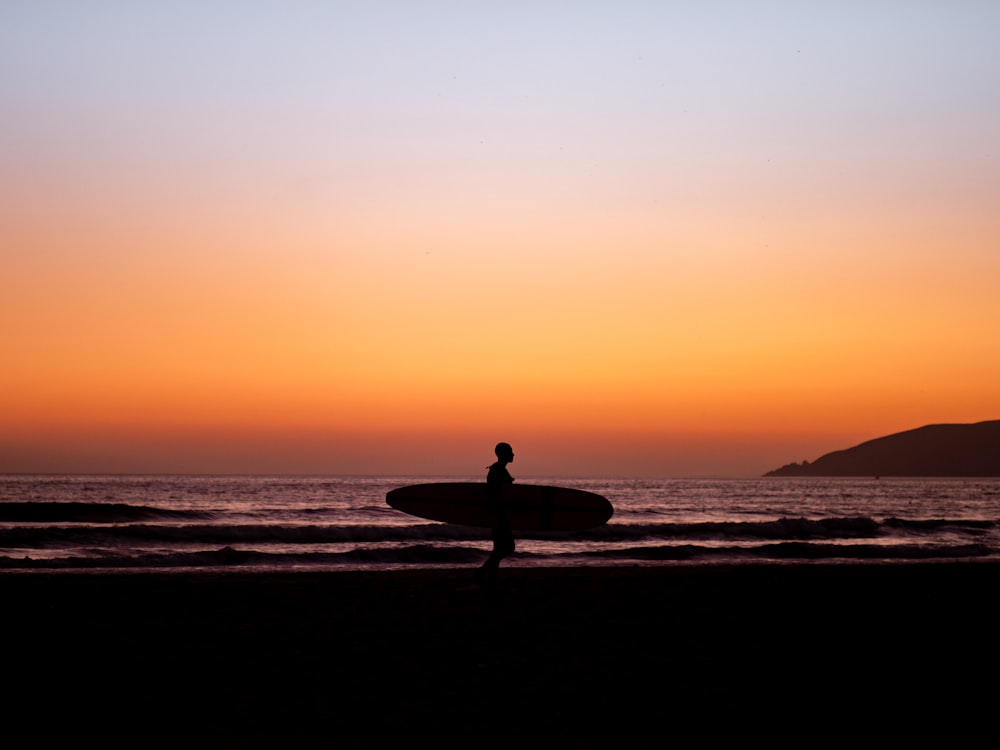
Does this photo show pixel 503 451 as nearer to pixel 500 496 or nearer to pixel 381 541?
pixel 500 496

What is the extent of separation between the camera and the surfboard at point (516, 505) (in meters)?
17.3

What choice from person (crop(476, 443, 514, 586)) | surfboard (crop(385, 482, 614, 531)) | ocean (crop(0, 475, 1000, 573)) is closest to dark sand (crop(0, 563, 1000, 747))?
person (crop(476, 443, 514, 586))

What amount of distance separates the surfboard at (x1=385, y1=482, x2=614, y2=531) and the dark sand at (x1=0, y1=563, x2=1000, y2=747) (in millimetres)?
Result: 2652

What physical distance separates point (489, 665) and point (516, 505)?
921 centimetres

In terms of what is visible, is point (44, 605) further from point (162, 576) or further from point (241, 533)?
point (241, 533)

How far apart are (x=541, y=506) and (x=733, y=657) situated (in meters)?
8.72

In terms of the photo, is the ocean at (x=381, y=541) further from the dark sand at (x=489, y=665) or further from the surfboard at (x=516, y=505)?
the dark sand at (x=489, y=665)

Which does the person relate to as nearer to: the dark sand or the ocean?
the dark sand

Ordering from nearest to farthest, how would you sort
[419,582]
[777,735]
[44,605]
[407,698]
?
[777,735] < [407,698] < [44,605] < [419,582]

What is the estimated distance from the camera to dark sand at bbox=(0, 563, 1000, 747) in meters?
6.11

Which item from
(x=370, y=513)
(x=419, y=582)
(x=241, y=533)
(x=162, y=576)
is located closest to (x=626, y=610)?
(x=419, y=582)

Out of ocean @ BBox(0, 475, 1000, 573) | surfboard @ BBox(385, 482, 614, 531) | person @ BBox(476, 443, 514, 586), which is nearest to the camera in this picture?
person @ BBox(476, 443, 514, 586)

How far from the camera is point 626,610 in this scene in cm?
1215

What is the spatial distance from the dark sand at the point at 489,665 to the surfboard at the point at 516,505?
265cm
